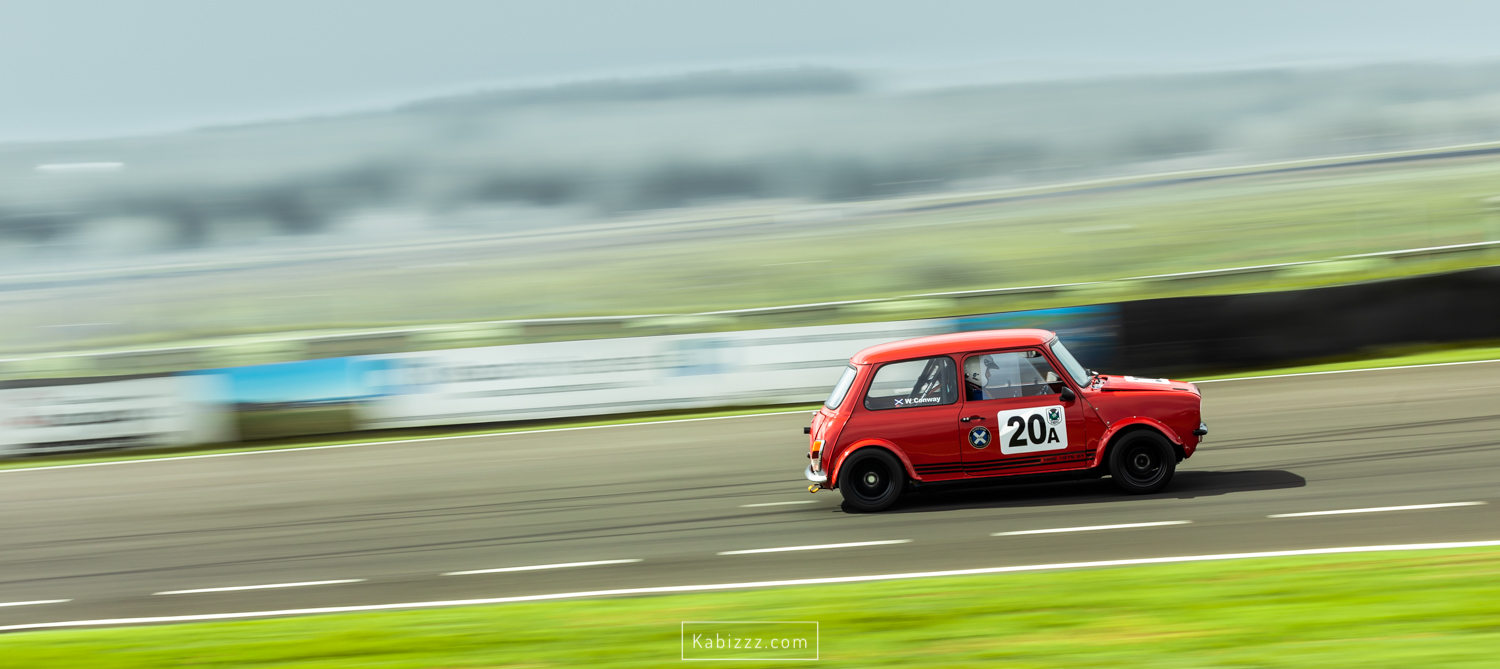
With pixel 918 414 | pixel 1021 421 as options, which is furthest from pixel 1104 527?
pixel 918 414

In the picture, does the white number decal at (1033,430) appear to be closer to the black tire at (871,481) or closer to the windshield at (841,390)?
the black tire at (871,481)

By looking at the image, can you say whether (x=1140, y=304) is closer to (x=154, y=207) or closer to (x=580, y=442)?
(x=580, y=442)

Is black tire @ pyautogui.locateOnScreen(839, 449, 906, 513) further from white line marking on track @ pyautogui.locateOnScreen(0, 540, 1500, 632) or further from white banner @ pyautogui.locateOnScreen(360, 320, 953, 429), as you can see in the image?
white banner @ pyautogui.locateOnScreen(360, 320, 953, 429)

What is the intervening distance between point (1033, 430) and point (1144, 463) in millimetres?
912

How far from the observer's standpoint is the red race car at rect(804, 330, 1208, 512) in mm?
8242

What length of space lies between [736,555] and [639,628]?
6.09 ft

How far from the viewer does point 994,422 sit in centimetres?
833

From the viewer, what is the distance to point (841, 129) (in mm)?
25516

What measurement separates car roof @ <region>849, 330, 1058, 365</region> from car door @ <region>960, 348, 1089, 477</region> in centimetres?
14

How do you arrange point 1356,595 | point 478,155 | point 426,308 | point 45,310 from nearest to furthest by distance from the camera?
1. point 1356,595
2. point 45,310
3. point 426,308
4. point 478,155

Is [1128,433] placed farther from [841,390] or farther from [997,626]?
[997,626]

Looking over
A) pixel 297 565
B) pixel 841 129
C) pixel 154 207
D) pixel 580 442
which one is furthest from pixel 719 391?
pixel 154 207

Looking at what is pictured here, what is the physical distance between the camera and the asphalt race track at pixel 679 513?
25.0ft

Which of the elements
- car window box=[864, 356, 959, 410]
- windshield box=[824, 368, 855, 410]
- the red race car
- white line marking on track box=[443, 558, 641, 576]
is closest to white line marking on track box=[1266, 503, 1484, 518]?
the red race car
